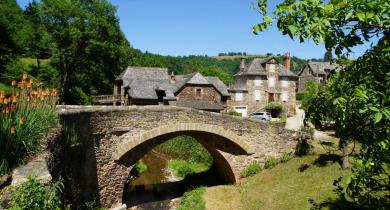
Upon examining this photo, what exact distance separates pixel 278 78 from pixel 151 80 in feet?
48.3

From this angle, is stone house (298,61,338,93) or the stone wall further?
stone house (298,61,338,93)

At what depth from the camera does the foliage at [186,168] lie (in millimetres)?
22344

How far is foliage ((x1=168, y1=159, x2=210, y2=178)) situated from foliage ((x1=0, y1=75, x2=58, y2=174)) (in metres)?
15.3

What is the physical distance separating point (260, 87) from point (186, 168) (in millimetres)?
18610

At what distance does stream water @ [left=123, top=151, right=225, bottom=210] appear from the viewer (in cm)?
1748

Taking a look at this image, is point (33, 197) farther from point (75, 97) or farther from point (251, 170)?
point (75, 97)

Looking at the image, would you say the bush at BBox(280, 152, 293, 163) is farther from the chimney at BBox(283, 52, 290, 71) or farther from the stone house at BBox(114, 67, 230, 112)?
the chimney at BBox(283, 52, 290, 71)

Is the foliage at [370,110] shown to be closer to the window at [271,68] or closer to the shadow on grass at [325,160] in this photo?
the shadow on grass at [325,160]

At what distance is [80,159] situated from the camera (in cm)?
1177

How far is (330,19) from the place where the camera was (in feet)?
12.3

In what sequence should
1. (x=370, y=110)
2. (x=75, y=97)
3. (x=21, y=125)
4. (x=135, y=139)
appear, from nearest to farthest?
(x=370, y=110), (x=21, y=125), (x=135, y=139), (x=75, y=97)

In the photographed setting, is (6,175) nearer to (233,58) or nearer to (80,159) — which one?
(80,159)

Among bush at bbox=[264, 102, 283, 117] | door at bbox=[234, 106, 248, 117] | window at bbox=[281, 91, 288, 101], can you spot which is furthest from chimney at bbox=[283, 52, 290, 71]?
door at bbox=[234, 106, 248, 117]

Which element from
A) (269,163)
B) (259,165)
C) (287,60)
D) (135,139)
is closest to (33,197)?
(135,139)
